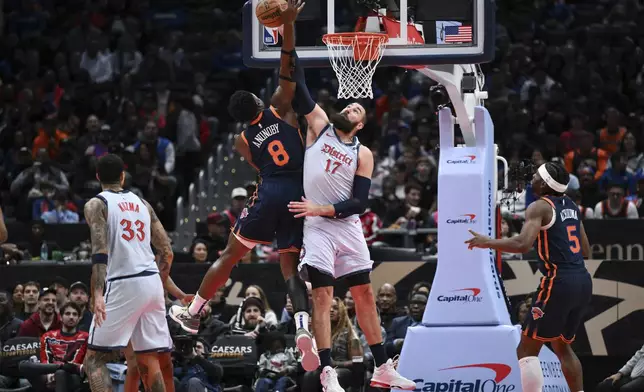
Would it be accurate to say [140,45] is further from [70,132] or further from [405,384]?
[405,384]

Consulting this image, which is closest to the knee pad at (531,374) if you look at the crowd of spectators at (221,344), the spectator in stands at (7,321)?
the crowd of spectators at (221,344)

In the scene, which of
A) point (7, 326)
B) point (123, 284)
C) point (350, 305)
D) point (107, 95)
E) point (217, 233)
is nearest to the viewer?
point (123, 284)

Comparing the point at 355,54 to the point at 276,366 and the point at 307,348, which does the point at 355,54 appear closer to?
the point at 307,348

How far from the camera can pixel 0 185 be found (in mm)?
21422

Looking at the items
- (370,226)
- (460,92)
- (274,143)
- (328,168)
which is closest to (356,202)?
(328,168)

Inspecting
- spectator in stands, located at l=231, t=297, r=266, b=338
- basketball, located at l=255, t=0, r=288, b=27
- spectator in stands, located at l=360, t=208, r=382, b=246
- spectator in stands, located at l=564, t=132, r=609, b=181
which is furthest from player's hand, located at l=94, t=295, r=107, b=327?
spectator in stands, located at l=564, t=132, r=609, b=181

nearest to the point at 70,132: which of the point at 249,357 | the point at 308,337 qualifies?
the point at 249,357

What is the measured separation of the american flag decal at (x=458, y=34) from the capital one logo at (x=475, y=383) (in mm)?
3291

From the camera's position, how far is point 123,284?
35.3 feet

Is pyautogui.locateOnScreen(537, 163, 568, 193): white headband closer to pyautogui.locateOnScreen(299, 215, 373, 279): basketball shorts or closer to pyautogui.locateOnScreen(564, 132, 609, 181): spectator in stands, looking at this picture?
pyautogui.locateOnScreen(299, 215, 373, 279): basketball shorts

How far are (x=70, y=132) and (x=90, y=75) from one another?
187 cm

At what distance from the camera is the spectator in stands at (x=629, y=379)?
46.0ft

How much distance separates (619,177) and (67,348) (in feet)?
28.3

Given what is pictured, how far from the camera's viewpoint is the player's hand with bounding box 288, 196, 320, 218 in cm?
1060
